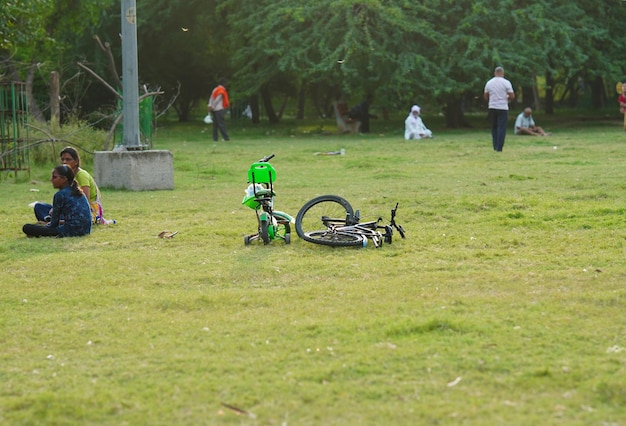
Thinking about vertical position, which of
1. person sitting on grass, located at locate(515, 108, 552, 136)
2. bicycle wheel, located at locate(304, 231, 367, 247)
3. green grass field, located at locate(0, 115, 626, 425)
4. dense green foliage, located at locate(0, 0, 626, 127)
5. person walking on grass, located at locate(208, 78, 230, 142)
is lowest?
green grass field, located at locate(0, 115, 626, 425)

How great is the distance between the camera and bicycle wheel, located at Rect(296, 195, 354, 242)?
8578 mm

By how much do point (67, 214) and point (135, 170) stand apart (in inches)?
161

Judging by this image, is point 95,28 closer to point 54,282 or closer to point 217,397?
point 54,282

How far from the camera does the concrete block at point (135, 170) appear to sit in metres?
13.4

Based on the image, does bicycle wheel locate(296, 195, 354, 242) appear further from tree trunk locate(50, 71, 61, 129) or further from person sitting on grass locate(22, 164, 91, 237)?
tree trunk locate(50, 71, 61, 129)

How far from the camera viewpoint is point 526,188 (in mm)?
12133

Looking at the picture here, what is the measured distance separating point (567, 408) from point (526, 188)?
8158 mm

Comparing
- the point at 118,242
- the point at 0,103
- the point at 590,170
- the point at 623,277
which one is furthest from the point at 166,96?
the point at 623,277

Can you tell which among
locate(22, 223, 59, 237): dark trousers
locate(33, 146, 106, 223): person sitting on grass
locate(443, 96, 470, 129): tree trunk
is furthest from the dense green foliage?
locate(22, 223, 59, 237): dark trousers

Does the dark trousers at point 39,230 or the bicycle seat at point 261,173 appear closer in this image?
the bicycle seat at point 261,173

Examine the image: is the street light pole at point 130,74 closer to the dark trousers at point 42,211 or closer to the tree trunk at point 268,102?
the dark trousers at point 42,211

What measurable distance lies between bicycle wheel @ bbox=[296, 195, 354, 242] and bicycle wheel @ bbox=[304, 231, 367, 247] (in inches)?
3.2

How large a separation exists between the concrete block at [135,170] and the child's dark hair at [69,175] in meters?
4.04

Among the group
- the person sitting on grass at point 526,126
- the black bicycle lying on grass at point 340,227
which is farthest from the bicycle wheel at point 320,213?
the person sitting on grass at point 526,126
